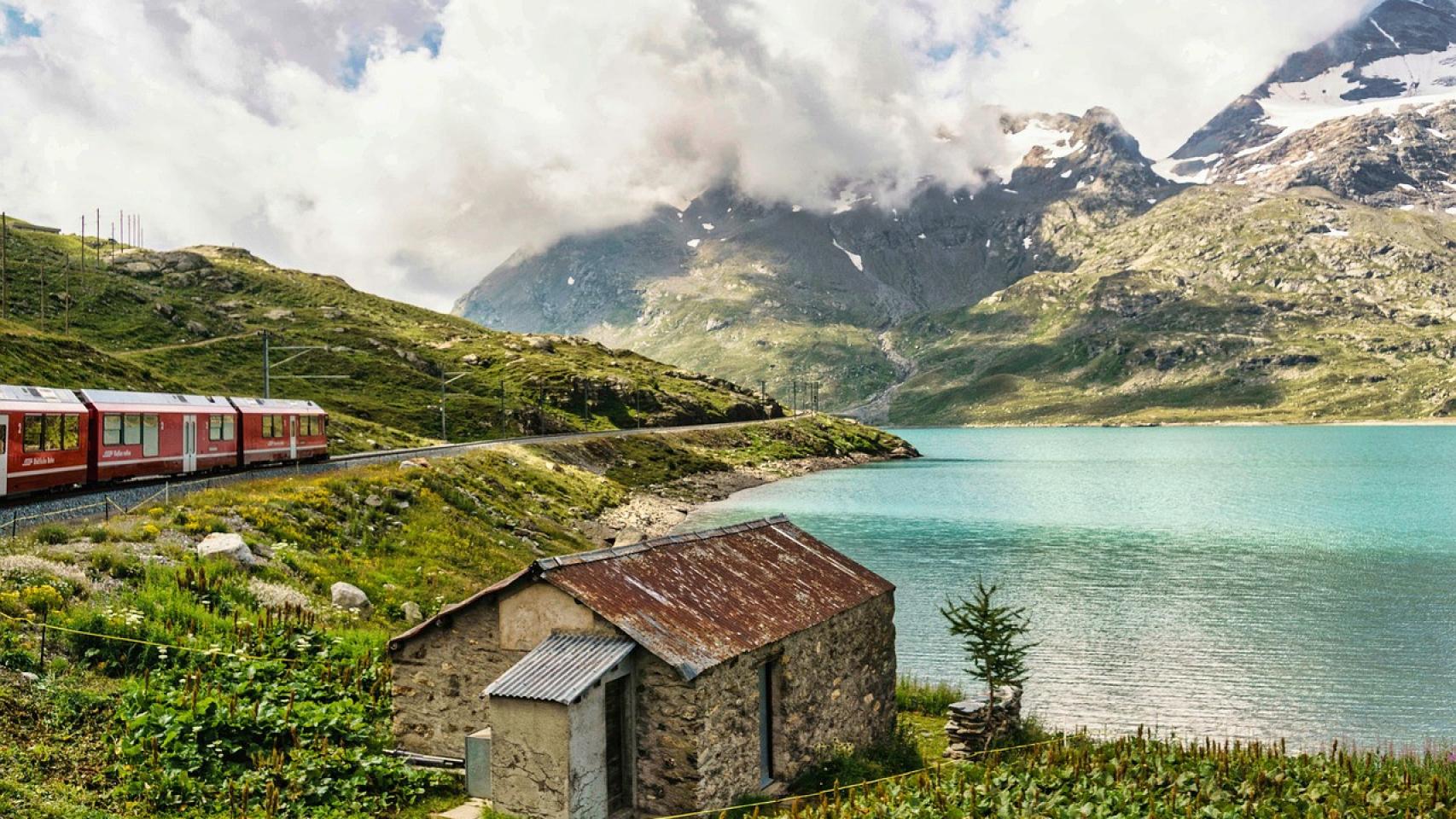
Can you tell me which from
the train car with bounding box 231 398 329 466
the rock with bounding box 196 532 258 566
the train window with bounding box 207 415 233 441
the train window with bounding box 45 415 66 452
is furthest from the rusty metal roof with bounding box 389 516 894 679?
the train car with bounding box 231 398 329 466

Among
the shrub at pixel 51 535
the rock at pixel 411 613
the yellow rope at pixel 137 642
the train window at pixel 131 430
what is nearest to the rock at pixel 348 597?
the rock at pixel 411 613

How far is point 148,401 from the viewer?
151 ft

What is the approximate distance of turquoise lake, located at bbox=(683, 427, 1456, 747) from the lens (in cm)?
3550

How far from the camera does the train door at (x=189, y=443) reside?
4875 cm

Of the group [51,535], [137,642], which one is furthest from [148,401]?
[137,642]

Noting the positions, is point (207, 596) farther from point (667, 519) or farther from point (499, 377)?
point (499, 377)

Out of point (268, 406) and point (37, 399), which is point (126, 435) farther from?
point (268, 406)

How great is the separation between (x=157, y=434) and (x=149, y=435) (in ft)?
2.36

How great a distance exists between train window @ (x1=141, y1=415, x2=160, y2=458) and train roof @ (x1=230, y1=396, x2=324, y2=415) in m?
9.30

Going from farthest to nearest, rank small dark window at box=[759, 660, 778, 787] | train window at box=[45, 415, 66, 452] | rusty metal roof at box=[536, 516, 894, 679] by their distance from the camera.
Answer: train window at box=[45, 415, 66, 452], small dark window at box=[759, 660, 778, 787], rusty metal roof at box=[536, 516, 894, 679]

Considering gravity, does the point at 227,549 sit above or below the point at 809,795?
above

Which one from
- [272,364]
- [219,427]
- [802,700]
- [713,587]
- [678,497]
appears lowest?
[802,700]

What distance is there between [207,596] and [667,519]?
208 feet

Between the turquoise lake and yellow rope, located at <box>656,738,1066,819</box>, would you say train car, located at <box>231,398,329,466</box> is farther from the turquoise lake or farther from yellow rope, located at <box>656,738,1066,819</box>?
yellow rope, located at <box>656,738,1066,819</box>
